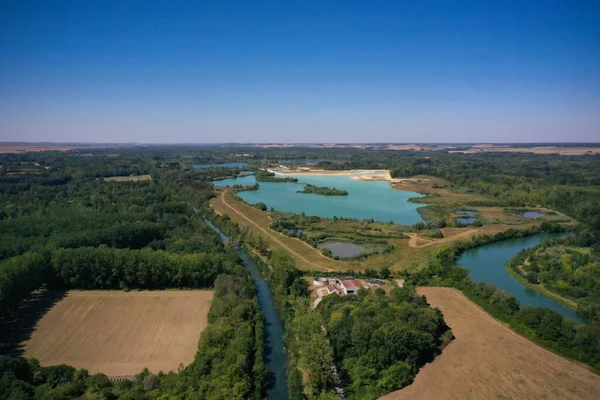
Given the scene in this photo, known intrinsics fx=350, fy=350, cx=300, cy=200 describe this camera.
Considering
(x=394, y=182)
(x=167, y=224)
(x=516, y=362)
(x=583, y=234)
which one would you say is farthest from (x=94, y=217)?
(x=394, y=182)

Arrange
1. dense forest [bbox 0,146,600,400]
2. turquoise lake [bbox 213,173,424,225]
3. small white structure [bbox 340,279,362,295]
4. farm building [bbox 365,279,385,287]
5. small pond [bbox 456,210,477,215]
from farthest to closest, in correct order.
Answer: small pond [bbox 456,210,477,215], turquoise lake [bbox 213,173,424,225], farm building [bbox 365,279,385,287], small white structure [bbox 340,279,362,295], dense forest [bbox 0,146,600,400]

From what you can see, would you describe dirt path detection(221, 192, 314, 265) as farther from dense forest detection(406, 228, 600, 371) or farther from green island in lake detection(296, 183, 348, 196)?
green island in lake detection(296, 183, 348, 196)

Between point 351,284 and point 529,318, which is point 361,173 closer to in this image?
point 351,284

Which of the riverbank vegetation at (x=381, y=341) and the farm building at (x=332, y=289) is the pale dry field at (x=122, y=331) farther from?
the farm building at (x=332, y=289)

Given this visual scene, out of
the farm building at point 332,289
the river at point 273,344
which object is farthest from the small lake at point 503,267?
the river at point 273,344

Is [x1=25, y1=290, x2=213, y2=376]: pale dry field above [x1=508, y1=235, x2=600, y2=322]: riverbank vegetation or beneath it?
beneath

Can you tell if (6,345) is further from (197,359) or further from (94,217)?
(94,217)

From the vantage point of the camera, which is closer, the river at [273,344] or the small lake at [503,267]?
the river at [273,344]

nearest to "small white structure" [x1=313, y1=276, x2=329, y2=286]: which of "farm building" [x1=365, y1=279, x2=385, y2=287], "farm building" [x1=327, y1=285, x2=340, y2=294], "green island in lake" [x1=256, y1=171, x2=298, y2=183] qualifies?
"farm building" [x1=327, y1=285, x2=340, y2=294]
